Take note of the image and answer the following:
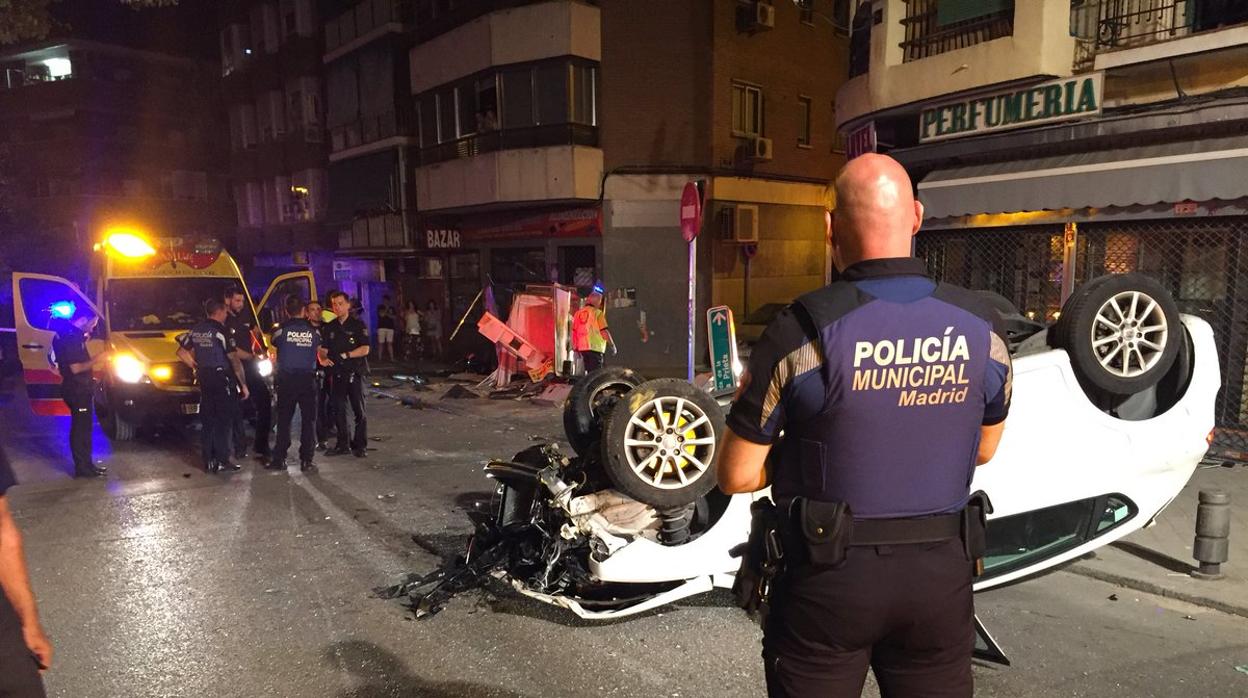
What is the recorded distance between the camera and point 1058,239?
969cm

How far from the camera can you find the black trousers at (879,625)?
6.16 ft

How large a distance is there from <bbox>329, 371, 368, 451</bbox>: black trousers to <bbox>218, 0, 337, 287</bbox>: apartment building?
17.2 meters

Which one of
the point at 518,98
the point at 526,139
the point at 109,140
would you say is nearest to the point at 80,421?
the point at 526,139

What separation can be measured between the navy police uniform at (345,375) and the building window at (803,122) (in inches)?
555

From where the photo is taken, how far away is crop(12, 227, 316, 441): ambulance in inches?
363

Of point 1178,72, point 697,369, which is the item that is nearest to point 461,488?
point 1178,72

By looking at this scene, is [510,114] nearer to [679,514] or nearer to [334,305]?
[334,305]

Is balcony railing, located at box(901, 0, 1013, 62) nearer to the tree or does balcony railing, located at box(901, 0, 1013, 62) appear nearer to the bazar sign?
the bazar sign

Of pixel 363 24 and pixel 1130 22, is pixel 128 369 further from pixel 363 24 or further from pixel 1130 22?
pixel 363 24

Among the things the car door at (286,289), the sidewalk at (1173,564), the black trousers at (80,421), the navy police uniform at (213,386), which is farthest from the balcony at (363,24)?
the sidewalk at (1173,564)

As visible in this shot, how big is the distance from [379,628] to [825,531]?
3.29m

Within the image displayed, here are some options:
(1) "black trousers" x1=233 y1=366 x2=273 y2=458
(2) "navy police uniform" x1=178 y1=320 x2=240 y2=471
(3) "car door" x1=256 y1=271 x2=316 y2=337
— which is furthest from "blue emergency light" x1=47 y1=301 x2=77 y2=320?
(2) "navy police uniform" x1=178 y1=320 x2=240 y2=471

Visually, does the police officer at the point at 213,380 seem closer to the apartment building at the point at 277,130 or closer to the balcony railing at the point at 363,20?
the balcony railing at the point at 363,20

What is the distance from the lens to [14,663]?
2053 millimetres
